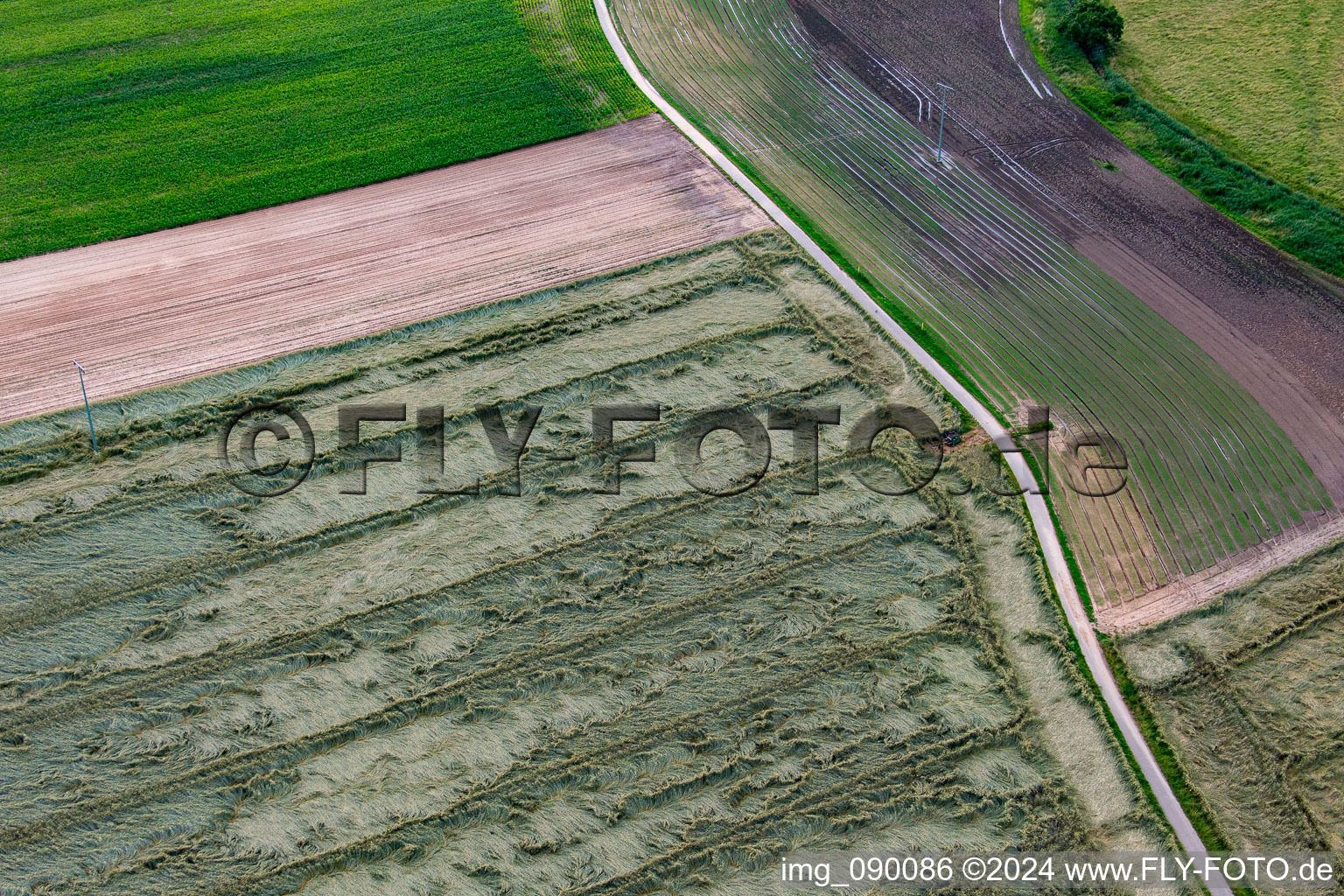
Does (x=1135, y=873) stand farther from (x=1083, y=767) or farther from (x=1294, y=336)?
(x=1294, y=336)

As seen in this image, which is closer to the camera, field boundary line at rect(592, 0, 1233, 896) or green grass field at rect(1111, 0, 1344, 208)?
field boundary line at rect(592, 0, 1233, 896)

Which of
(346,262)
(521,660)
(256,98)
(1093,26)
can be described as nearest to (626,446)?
(521,660)

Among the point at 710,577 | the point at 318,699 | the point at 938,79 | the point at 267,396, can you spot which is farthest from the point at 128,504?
the point at 938,79

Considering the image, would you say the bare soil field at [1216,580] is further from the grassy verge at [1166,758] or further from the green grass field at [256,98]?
the green grass field at [256,98]

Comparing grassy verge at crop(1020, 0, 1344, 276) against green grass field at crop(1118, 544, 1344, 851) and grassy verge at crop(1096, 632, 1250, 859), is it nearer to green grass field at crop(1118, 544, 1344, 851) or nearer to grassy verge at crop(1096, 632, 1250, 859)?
green grass field at crop(1118, 544, 1344, 851)

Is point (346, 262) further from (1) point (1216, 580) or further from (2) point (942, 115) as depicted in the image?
(1) point (1216, 580)

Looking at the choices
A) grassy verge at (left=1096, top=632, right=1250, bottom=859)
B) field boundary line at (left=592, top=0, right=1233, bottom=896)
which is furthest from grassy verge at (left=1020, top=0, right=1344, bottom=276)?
grassy verge at (left=1096, top=632, right=1250, bottom=859)

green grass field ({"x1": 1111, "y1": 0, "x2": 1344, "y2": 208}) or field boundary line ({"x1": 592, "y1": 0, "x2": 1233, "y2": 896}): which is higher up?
green grass field ({"x1": 1111, "y1": 0, "x2": 1344, "y2": 208})
